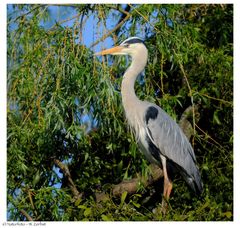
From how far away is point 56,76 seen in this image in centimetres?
428

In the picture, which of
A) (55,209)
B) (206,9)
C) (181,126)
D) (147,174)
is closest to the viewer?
(55,209)

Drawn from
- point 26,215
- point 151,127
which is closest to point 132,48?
point 151,127

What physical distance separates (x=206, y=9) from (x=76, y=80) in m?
1.78

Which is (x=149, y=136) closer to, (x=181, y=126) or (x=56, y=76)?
(x=181, y=126)

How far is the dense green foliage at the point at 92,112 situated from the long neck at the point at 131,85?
57 mm

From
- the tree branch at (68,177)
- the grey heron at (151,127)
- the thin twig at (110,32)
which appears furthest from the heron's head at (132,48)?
the tree branch at (68,177)

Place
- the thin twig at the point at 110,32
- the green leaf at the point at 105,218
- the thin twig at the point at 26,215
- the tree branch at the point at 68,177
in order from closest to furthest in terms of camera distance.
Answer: the green leaf at the point at 105,218, the thin twig at the point at 26,215, the thin twig at the point at 110,32, the tree branch at the point at 68,177

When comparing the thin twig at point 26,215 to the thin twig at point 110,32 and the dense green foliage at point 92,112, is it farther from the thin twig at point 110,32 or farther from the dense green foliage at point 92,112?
the thin twig at point 110,32

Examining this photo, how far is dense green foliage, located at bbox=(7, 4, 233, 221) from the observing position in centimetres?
423

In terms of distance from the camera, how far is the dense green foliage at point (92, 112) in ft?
13.9

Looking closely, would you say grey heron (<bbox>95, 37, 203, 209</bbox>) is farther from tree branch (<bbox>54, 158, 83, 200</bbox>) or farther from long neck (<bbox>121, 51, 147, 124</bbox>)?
tree branch (<bbox>54, 158, 83, 200</bbox>)

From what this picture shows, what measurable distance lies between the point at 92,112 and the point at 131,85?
1.58 ft

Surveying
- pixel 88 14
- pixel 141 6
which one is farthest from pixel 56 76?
pixel 141 6

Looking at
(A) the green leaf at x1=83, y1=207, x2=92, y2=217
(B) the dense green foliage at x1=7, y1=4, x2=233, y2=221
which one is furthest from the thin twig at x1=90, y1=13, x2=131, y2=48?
(A) the green leaf at x1=83, y1=207, x2=92, y2=217
